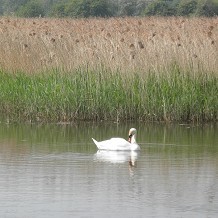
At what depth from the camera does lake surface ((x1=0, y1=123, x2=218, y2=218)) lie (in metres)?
9.40

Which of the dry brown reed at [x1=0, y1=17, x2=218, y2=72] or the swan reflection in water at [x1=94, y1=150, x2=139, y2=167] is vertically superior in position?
the dry brown reed at [x1=0, y1=17, x2=218, y2=72]

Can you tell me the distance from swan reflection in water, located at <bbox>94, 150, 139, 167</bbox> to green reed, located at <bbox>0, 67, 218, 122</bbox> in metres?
2.80

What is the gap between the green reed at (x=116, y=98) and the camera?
15.9 meters

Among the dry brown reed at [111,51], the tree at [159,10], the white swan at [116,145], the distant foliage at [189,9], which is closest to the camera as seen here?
the white swan at [116,145]

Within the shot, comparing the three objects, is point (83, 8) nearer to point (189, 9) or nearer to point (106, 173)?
point (189, 9)

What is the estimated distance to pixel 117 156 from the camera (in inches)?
507

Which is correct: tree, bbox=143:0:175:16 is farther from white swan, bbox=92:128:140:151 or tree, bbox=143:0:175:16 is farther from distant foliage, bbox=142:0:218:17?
white swan, bbox=92:128:140:151

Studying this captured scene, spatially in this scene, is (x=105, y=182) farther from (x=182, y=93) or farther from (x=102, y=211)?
(x=182, y=93)

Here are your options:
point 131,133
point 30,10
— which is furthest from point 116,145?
point 30,10

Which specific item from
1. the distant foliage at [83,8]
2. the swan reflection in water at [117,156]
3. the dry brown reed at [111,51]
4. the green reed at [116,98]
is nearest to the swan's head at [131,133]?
the swan reflection in water at [117,156]

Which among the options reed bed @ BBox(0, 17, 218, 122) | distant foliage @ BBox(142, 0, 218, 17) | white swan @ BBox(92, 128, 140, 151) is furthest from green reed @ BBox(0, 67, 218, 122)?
distant foliage @ BBox(142, 0, 218, 17)

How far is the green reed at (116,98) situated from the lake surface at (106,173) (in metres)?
0.47

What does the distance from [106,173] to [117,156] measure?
1.63 meters

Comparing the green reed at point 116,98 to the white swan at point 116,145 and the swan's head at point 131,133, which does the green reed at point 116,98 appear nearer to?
the swan's head at point 131,133
